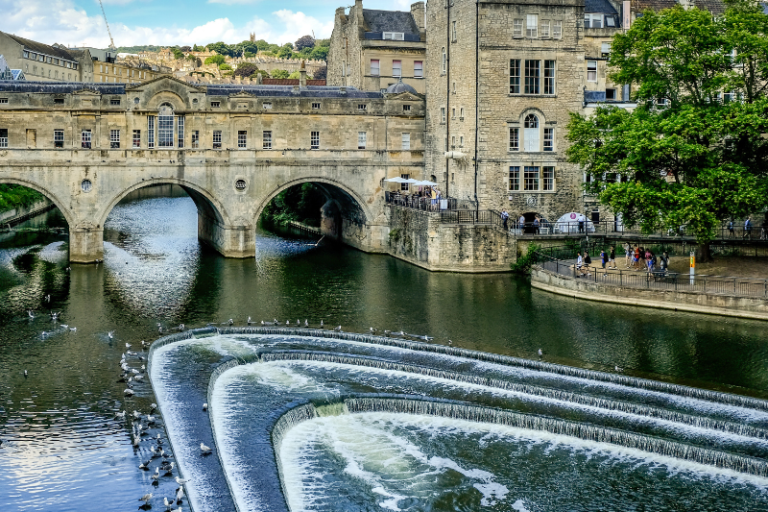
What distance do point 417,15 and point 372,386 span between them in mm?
52777

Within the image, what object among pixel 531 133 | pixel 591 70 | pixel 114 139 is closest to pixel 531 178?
pixel 531 133

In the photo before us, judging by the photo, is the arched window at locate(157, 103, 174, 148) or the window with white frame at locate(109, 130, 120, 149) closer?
the window with white frame at locate(109, 130, 120, 149)

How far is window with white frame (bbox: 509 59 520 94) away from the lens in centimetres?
5819

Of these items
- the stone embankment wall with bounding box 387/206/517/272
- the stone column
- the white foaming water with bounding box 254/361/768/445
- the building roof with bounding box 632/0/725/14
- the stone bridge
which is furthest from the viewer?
the building roof with bounding box 632/0/725/14

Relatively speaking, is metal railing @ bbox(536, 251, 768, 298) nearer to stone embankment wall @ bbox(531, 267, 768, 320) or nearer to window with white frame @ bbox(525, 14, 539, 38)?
stone embankment wall @ bbox(531, 267, 768, 320)

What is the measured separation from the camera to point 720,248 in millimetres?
52312

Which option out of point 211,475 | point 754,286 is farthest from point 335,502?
point 754,286

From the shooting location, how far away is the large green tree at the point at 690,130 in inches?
1777

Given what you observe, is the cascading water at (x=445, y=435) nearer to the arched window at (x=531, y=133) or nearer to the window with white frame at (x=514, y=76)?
the arched window at (x=531, y=133)

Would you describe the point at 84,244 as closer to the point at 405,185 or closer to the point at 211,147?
the point at 211,147

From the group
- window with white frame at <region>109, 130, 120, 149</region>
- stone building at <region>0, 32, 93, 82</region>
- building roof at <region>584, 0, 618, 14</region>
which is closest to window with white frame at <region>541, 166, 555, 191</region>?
building roof at <region>584, 0, 618, 14</region>

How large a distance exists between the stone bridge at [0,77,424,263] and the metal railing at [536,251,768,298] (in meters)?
18.1

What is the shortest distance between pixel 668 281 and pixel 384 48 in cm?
3762

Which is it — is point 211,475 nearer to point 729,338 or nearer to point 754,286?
point 729,338
